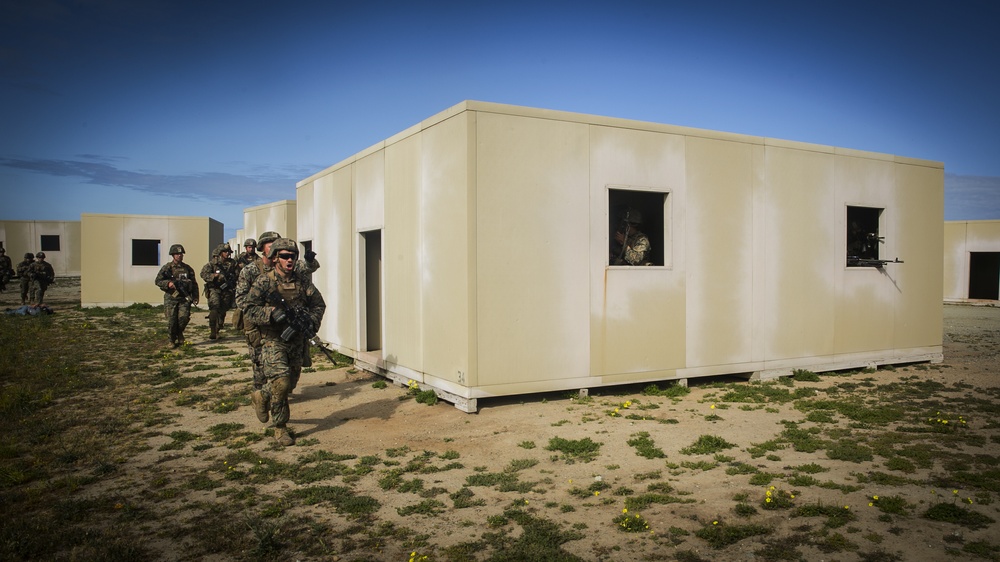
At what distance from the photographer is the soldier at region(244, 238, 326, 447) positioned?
6910 mm

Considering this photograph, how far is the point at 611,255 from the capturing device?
10172 millimetres

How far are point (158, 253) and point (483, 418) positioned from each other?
69.5ft

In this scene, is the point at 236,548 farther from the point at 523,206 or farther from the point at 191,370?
the point at 191,370

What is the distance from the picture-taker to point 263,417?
7.21 meters

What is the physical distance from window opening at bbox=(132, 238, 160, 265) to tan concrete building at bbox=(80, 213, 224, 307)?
0.05 m

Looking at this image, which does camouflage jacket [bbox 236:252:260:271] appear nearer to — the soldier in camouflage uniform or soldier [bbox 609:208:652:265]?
the soldier in camouflage uniform

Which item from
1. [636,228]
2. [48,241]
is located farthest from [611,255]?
[48,241]

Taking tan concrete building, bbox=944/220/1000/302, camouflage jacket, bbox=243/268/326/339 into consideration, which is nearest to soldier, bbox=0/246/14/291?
camouflage jacket, bbox=243/268/326/339

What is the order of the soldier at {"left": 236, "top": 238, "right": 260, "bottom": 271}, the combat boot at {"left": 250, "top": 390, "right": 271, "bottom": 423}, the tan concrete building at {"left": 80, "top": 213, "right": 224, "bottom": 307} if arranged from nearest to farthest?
the combat boot at {"left": 250, "top": 390, "right": 271, "bottom": 423} → the soldier at {"left": 236, "top": 238, "right": 260, "bottom": 271} → the tan concrete building at {"left": 80, "top": 213, "right": 224, "bottom": 307}

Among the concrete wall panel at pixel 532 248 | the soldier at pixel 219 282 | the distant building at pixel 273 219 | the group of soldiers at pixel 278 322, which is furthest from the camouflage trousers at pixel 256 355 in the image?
the distant building at pixel 273 219

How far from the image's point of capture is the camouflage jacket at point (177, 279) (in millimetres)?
13219

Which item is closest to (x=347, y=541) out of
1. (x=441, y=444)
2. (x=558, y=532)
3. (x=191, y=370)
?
(x=558, y=532)

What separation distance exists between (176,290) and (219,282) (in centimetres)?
148

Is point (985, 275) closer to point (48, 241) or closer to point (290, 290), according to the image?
point (290, 290)
